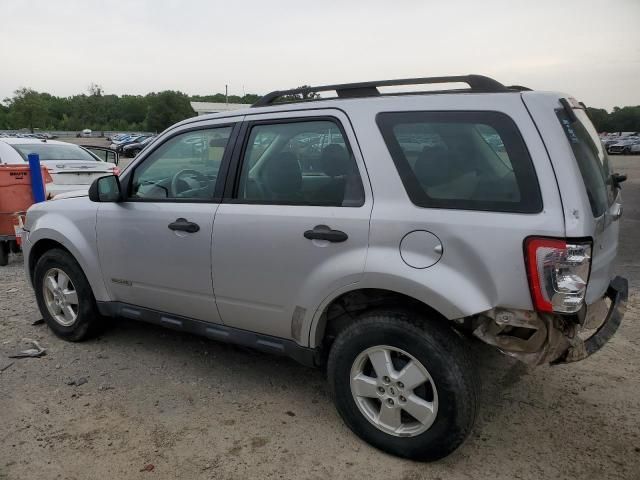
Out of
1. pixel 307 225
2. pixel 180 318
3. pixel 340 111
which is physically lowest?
pixel 180 318

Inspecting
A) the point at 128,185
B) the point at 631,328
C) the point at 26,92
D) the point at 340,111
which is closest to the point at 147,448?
the point at 128,185

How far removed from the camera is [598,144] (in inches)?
114

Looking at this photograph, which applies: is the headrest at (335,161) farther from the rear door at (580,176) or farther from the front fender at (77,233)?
the front fender at (77,233)

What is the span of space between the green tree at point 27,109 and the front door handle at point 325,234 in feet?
330

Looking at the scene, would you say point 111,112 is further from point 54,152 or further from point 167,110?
point 54,152

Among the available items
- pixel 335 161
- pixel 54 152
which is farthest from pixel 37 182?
pixel 335 161

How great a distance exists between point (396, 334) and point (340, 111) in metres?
1.25

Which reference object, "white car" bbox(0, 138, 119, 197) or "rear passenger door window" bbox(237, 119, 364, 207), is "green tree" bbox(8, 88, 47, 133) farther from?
"rear passenger door window" bbox(237, 119, 364, 207)

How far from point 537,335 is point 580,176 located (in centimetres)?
75

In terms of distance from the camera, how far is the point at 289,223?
2934mm

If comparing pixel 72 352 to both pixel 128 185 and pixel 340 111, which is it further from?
pixel 340 111

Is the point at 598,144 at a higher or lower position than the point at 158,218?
higher

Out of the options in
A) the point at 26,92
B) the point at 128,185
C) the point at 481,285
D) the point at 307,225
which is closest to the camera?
the point at 481,285

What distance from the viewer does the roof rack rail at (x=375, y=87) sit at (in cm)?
258
